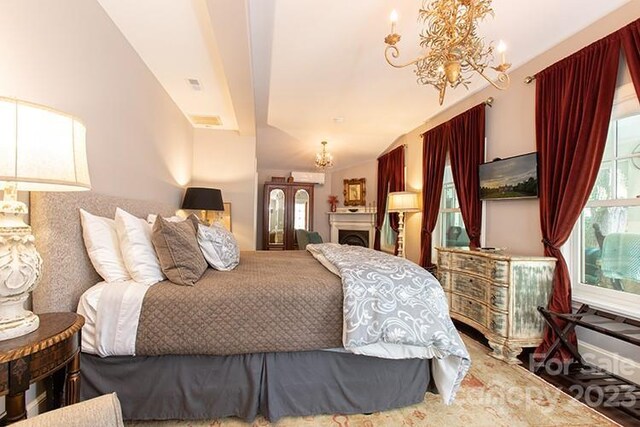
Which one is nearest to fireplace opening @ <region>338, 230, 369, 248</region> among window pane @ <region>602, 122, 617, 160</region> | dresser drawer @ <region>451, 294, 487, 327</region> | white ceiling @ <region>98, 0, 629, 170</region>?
white ceiling @ <region>98, 0, 629, 170</region>

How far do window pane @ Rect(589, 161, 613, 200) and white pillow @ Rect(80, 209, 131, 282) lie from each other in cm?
333

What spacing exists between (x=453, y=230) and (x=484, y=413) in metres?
2.53

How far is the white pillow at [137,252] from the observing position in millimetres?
1712

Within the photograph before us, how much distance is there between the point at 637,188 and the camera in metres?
2.08

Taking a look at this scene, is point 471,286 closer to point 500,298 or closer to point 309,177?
point 500,298

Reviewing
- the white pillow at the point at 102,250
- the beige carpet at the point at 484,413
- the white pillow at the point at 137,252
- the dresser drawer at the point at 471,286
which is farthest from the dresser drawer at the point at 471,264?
the white pillow at the point at 102,250

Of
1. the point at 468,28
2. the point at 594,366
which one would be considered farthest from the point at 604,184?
the point at 468,28

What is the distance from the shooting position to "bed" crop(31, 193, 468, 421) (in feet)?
5.07

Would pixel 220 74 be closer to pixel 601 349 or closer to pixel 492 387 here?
pixel 492 387

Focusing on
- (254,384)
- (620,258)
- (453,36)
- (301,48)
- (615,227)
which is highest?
(301,48)

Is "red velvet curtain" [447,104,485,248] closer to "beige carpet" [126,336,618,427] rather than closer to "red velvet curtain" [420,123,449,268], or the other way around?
"red velvet curtain" [420,123,449,268]

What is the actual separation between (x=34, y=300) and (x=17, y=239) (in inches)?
21.5

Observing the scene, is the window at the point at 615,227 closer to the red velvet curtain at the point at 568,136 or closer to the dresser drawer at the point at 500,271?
the red velvet curtain at the point at 568,136

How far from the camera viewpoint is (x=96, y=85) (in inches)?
78.5
